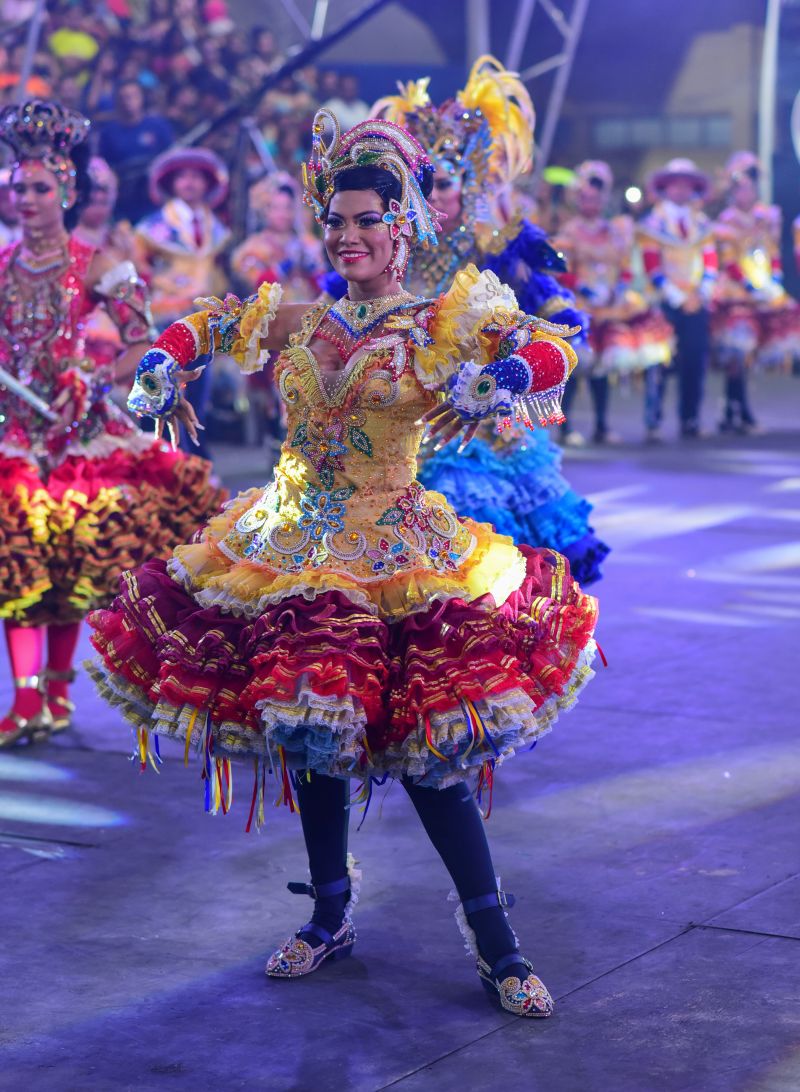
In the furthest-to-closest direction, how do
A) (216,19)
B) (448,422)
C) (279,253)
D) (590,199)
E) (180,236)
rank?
(216,19), (590,199), (279,253), (180,236), (448,422)

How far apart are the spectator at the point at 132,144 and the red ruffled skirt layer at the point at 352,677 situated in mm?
10976

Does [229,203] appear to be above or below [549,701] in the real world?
above

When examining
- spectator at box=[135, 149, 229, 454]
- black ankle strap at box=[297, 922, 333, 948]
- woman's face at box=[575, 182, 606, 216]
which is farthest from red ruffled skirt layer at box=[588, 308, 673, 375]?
black ankle strap at box=[297, 922, 333, 948]

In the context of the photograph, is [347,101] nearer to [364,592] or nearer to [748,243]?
[748,243]

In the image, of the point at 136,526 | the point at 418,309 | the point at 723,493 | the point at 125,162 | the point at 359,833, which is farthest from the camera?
the point at 125,162

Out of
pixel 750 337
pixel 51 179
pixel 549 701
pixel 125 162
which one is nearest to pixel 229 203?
pixel 125 162

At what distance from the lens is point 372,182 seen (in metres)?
4.25

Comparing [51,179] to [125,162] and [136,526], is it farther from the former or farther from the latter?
[125,162]

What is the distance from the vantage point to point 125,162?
14820 mm

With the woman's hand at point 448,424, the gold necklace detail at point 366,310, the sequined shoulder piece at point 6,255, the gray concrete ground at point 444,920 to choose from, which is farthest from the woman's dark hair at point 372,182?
the sequined shoulder piece at point 6,255

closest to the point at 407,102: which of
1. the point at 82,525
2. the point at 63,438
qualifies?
the point at 63,438

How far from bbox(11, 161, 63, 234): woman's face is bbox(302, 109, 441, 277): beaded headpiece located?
2.10 meters

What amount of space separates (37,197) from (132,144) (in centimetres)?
901

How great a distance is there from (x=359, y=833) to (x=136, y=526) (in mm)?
1453
